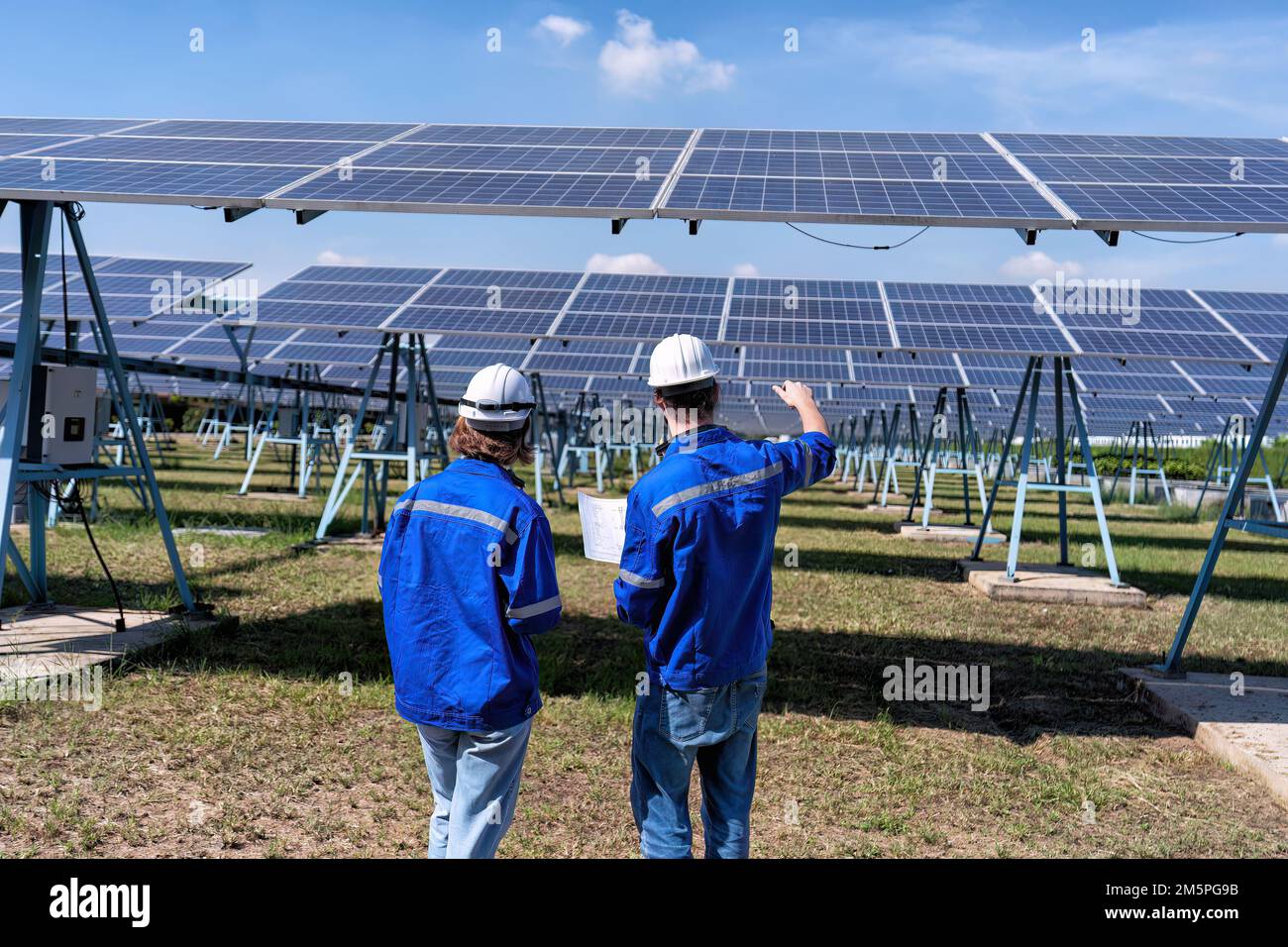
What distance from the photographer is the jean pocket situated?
128 inches

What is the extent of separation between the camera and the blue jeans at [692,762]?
3254 mm

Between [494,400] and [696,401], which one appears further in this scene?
[696,401]

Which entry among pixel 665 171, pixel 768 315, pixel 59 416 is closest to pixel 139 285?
pixel 768 315

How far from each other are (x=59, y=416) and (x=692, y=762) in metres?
5.88

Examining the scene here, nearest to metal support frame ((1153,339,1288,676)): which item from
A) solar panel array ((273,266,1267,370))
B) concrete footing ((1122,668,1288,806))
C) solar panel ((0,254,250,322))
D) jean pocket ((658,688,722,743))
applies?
concrete footing ((1122,668,1288,806))

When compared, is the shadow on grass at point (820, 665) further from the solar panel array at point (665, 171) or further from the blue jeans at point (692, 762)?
the blue jeans at point (692, 762)

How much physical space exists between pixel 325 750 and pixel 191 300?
533 inches

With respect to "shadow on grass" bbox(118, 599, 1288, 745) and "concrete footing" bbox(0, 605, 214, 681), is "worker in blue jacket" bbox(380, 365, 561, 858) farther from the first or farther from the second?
"concrete footing" bbox(0, 605, 214, 681)

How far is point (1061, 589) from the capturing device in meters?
10.5

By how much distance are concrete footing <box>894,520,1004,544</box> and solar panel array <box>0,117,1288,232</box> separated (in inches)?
298

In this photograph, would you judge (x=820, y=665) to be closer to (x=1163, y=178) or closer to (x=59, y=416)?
(x=1163, y=178)

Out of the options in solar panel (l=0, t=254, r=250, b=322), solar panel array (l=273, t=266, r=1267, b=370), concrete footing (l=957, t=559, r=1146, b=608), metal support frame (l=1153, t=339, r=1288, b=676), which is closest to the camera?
metal support frame (l=1153, t=339, r=1288, b=676)
